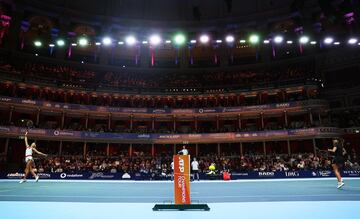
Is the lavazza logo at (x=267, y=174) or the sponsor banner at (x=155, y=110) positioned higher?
the sponsor banner at (x=155, y=110)

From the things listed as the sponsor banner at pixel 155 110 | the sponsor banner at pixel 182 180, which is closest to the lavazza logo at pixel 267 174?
the sponsor banner at pixel 155 110

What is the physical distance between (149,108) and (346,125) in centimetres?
2582

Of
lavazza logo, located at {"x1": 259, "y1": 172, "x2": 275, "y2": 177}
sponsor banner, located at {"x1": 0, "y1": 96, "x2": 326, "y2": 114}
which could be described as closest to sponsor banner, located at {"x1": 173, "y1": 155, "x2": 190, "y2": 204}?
lavazza logo, located at {"x1": 259, "y1": 172, "x2": 275, "y2": 177}

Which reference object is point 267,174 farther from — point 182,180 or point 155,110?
point 182,180

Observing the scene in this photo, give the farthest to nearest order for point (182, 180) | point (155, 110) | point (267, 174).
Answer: point (155, 110)
point (267, 174)
point (182, 180)

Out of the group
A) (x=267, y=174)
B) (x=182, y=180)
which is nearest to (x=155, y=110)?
(x=267, y=174)

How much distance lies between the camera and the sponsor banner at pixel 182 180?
6.43 metres

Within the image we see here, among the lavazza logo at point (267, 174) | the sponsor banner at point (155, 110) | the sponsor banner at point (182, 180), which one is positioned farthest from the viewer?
the sponsor banner at point (155, 110)

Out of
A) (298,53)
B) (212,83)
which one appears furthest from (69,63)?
(298,53)

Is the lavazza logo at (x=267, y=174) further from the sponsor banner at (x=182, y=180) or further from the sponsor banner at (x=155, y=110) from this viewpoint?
the sponsor banner at (x=182, y=180)

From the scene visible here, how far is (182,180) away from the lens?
6488 mm

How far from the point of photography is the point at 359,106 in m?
34.8

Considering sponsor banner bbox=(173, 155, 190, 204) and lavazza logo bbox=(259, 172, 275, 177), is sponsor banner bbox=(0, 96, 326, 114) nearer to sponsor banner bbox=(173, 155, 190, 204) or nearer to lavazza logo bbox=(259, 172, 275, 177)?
lavazza logo bbox=(259, 172, 275, 177)

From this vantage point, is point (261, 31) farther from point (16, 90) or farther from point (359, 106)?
point (16, 90)
